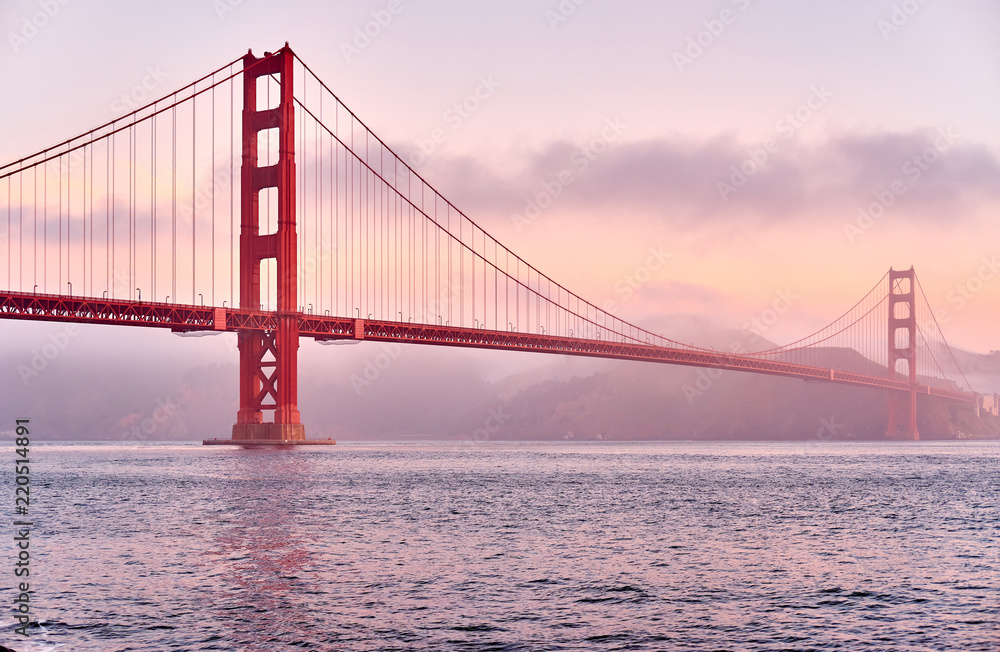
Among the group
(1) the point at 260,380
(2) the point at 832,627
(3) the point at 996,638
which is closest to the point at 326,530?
(2) the point at 832,627

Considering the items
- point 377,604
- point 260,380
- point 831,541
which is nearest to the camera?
point 377,604

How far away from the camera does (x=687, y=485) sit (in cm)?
5262

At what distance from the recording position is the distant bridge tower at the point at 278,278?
86.9 meters

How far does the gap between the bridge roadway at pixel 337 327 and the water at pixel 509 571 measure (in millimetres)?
34832

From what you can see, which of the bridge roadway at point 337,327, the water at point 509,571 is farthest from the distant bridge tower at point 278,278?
the water at point 509,571

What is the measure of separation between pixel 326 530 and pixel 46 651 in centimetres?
1441

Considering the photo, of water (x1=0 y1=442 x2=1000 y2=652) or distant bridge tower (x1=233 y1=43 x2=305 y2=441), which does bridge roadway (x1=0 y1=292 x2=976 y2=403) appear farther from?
water (x1=0 y1=442 x2=1000 y2=652)

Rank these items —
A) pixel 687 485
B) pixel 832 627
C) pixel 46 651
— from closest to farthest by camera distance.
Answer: pixel 46 651, pixel 832 627, pixel 687 485

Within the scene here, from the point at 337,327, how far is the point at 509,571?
229ft

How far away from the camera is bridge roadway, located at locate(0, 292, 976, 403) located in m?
75.1

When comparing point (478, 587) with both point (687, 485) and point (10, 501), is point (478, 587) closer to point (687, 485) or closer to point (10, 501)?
point (10, 501)

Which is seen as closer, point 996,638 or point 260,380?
point 996,638

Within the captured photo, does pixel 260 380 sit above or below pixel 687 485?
above

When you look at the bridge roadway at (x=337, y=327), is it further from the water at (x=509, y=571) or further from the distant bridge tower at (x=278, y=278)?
the water at (x=509, y=571)
